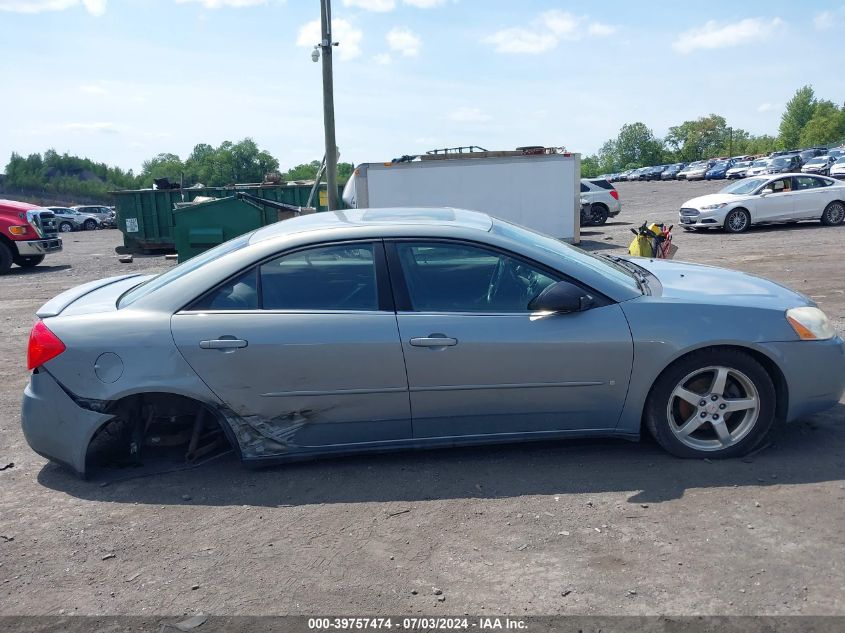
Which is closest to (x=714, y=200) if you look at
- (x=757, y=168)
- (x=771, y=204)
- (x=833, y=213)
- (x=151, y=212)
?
(x=771, y=204)

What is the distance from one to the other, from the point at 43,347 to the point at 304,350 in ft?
4.97

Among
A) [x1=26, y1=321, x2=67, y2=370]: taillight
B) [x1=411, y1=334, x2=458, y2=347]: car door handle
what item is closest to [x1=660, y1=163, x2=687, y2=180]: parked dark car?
[x1=411, y1=334, x2=458, y2=347]: car door handle

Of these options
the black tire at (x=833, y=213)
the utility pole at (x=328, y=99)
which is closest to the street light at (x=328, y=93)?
the utility pole at (x=328, y=99)

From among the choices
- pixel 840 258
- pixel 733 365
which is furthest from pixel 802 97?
pixel 733 365

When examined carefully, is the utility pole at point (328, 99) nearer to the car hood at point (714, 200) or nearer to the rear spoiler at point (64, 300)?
the car hood at point (714, 200)

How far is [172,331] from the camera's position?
13.9 feet

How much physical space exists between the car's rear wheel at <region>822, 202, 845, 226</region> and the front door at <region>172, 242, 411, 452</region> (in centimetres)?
1889

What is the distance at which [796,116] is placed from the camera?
123m

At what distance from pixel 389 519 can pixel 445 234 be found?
1.64 metres

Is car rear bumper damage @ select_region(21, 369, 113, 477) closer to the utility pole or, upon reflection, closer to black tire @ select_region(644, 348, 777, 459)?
black tire @ select_region(644, 348, 777, 459)

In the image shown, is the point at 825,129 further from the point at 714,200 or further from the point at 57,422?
→ the point at 57,422

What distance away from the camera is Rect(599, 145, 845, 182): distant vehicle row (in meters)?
46.2

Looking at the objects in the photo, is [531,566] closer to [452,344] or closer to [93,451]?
[452,344]

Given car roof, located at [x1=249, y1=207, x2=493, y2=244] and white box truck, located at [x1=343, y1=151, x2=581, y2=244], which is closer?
car roof, located at [x1=249, y1=207, x2=493, y2=244]
